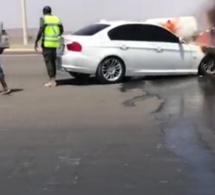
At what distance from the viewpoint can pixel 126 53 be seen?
1542cm

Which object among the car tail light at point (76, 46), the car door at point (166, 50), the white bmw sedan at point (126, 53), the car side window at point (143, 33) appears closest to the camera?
the car tail light at point (76, 46)

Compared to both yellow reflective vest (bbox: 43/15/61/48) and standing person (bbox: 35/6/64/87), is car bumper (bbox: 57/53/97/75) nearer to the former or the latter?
standing person (bbox: 35/6/64/87)

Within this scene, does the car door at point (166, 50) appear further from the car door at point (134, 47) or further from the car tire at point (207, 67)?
the car tire at point (207, 67)

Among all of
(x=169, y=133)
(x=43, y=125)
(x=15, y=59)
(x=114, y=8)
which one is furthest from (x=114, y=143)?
(x=15, y=59)

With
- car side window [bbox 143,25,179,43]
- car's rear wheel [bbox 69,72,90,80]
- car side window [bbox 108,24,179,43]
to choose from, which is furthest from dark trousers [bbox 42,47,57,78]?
car side window [bbox 143,25,179,43]

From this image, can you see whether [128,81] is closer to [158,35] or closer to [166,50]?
[166,50]

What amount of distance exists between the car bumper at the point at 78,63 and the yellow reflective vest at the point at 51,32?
1.68 feet

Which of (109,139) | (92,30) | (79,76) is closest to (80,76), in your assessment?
(79,76)

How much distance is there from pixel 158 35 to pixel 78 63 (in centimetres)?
209

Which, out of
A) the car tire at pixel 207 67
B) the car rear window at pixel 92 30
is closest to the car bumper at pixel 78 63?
the car rear window at pixel 92 30

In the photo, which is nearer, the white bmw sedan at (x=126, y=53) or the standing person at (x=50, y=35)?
the standing person at (x=50, y=35)

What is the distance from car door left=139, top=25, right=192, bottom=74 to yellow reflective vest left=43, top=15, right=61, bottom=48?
217 centimetres

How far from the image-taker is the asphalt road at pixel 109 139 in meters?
6.94

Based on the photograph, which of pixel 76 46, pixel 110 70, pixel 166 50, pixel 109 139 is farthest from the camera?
pixel 166 50
